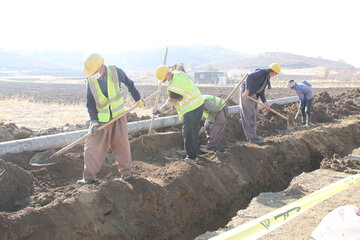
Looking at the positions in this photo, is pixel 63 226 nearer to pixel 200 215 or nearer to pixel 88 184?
pixel 88 184

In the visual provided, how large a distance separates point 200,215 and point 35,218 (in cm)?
248

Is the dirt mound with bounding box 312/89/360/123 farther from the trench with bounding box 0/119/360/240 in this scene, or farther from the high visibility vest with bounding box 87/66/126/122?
the high visibility vest with bounding box 87/66/126/122

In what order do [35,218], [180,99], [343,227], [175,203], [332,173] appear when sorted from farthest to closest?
[332,173]
[180,99]
[175,203]
[35,218]
[343,227]

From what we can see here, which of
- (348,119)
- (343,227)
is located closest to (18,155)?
(343,227)

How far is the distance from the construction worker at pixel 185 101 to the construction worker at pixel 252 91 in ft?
5.63

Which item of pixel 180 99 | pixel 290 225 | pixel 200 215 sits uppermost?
pixel 180 99

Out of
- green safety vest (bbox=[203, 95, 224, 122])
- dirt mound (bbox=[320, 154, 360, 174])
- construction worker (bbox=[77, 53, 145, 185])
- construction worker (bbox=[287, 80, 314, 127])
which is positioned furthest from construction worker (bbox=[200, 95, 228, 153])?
construction worker (bbox=[287, 80, 314, 127])

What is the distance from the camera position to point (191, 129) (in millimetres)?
6562

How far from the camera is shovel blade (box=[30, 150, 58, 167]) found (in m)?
5.65

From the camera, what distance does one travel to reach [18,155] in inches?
235

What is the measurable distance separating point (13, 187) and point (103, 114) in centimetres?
140

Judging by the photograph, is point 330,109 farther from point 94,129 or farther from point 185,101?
point 94,129

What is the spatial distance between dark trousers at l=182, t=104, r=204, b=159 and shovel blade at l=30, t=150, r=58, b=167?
207 cm

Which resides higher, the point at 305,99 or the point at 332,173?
the point at 305,99
